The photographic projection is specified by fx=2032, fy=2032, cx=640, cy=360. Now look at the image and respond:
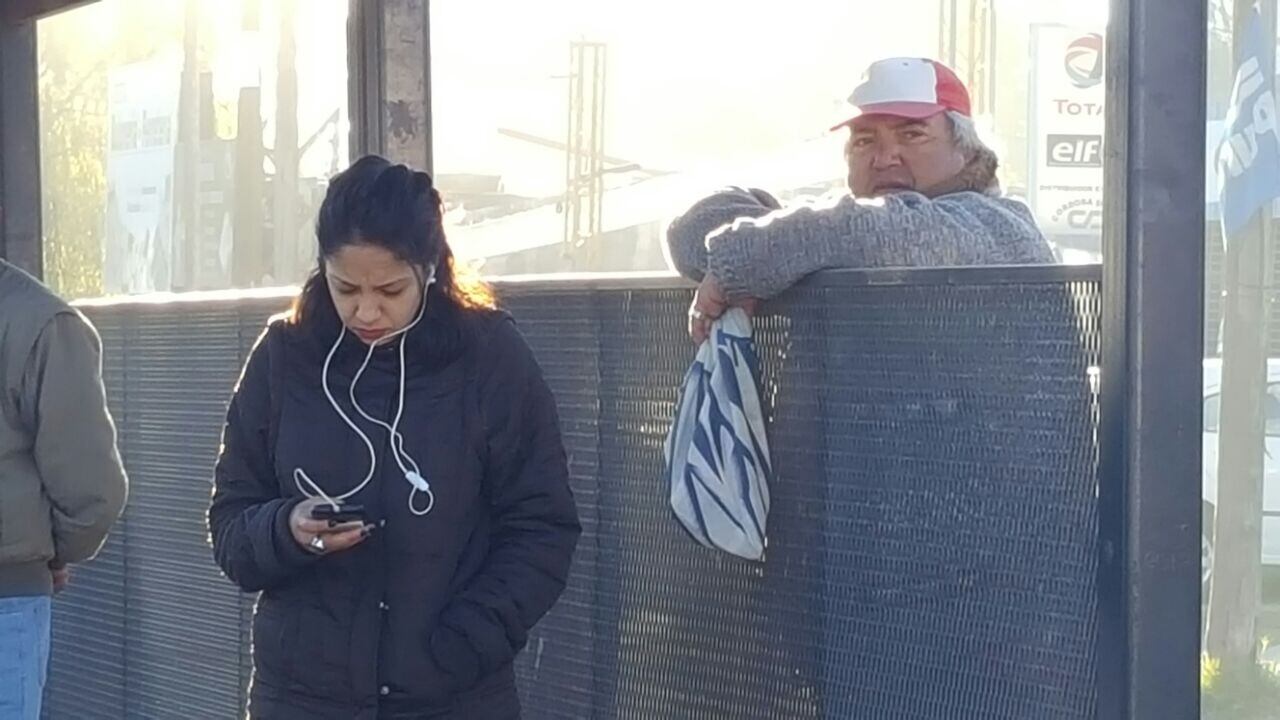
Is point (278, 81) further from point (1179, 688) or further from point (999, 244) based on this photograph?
point (1179, 688)

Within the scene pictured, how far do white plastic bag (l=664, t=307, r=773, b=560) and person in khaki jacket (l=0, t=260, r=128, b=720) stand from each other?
1430 mm

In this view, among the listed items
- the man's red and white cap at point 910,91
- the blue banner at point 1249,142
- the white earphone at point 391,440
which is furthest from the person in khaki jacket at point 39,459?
the blue banner at point 1249,142

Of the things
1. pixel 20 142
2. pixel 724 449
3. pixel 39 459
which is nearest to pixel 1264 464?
pixel 724 449

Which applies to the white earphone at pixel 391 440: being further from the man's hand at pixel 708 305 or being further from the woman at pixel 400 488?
the man's hand at pixel 708 305

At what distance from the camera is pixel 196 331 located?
651 centimetres

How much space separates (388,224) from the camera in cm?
356

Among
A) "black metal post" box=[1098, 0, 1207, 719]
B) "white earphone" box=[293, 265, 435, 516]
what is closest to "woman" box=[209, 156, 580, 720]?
"white earphone" box=[293, 265, 435, 516]

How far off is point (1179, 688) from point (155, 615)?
14.3 feet

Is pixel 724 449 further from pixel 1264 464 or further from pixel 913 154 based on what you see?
pixel 1264 464

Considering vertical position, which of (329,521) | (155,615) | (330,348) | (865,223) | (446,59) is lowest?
(155,615)

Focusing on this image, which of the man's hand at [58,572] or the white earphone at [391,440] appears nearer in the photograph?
the white earphone at [391,440]

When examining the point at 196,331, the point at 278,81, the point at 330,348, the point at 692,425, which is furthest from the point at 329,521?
the point at 278,81

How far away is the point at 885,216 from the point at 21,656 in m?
2.25

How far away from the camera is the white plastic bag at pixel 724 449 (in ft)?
12.6
